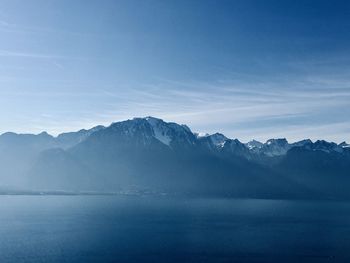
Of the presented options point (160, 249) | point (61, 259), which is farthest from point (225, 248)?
point (61, 259)

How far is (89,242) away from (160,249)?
34.8 metres

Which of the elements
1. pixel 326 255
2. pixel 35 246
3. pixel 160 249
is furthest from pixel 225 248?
pixel 35 246

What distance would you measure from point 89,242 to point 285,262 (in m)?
86.8

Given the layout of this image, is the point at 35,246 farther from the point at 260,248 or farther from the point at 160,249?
the point at 260,248

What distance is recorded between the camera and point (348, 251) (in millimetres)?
191625

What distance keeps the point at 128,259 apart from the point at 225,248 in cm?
4750

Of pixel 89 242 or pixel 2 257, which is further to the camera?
pixel 89 242

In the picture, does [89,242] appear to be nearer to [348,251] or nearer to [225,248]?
[225,248]

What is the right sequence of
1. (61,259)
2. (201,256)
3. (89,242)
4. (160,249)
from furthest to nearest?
(89,242) < (160,249) < (201,256) < (61,259)

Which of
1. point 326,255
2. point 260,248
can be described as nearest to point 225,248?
point 260,248

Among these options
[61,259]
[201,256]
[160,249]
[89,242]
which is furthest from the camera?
[89,242]

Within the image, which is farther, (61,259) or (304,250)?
(304,250)

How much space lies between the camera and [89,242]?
19912 centimetres

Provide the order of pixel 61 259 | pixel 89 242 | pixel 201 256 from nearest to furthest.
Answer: pixel 61 259, pixel 201 256, pixel 89 242
